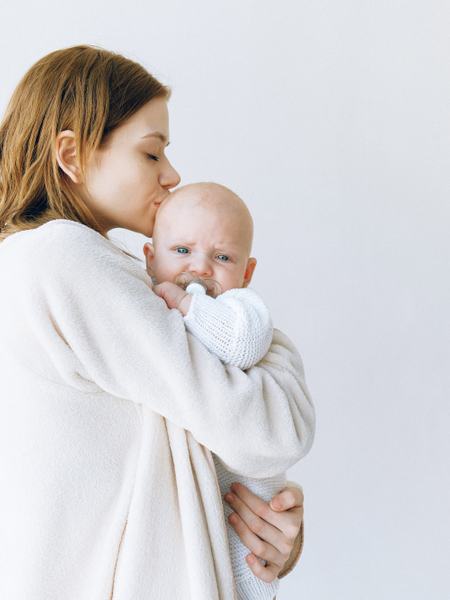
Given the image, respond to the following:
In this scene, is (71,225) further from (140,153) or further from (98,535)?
(98,535)

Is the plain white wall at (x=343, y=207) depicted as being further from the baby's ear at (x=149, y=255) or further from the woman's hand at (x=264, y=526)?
the woman's hand at (x=264, y=526)

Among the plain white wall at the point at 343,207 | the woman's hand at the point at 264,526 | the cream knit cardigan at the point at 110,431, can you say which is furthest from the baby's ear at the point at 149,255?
the plain white wall at the point at 343,207

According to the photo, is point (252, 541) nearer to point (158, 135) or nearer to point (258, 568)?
point (258, 568)

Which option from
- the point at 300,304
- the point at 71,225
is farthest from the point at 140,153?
the point at 300,304

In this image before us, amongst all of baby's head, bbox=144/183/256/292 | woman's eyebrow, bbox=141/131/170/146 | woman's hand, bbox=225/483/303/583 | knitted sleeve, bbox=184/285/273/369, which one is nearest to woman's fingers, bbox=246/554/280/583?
woman's hand, bbox=225/483/303/583

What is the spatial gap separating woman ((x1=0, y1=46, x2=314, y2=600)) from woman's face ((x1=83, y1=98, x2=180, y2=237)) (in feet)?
0.52

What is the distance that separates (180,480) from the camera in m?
1.26

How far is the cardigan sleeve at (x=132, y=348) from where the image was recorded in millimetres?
1193

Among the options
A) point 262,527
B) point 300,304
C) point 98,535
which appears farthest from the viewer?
point 300,304

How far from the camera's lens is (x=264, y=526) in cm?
136

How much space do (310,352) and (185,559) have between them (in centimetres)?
134

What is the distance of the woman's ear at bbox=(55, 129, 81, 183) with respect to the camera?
4.61 feet

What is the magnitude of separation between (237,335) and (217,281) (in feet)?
0.60

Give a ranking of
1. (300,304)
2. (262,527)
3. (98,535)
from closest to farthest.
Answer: (98,535) < (262,527) < (300,304)
